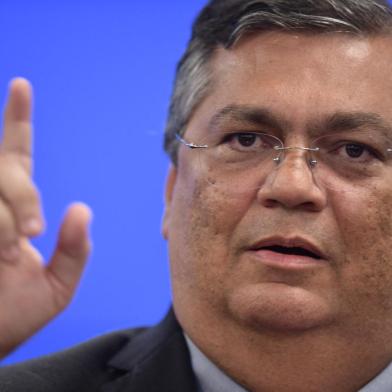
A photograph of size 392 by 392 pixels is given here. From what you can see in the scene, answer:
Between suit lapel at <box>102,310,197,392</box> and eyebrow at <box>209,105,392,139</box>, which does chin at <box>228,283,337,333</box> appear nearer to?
suit lapel at <box>102,310,197,392</box>

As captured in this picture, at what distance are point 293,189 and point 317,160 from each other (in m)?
0.16

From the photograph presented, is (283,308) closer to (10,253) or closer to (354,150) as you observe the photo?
(354,150)

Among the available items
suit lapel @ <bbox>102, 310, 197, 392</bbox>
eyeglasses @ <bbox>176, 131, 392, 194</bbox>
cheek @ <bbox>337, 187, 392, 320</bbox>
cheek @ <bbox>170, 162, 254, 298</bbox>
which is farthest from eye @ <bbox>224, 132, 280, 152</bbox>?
suit lapel @ <bbox>102, 310, 197, 392</bbox>

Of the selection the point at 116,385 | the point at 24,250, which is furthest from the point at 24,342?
the point at 116,385

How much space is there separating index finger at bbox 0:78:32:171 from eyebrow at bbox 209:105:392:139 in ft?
2.09

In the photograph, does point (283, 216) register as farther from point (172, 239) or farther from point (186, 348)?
point (186, 348)

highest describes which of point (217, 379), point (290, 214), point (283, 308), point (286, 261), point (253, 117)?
point (253, 117)

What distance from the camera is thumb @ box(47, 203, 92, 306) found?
1321 millimetres

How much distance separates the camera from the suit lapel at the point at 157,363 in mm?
1795

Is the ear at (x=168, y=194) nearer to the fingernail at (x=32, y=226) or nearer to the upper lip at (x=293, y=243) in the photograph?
the upper lip at (x=293, y=243)

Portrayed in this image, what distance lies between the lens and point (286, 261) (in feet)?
5.44

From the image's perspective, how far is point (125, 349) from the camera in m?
1.98

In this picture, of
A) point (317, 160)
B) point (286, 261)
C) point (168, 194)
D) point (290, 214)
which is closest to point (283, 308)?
point (286, 261)

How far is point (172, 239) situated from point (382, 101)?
24.3 inches
